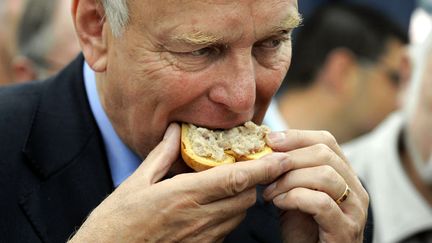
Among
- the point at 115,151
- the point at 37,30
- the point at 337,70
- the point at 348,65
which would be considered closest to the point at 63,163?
the point at 115,151

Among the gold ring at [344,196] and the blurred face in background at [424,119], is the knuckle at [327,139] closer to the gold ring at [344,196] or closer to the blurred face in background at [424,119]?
the gold ring at [344,196]

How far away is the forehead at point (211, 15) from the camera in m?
3.26

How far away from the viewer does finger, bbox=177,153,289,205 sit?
323cm

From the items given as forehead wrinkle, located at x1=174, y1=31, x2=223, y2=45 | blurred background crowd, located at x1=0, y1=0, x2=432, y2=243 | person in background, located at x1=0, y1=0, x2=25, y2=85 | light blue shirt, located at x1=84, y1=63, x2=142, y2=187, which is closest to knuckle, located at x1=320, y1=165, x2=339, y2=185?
forehead wrinkle, located at x1=174, y1=31, x2=223, y2=45

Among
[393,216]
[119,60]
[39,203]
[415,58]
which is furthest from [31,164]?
[415,58]

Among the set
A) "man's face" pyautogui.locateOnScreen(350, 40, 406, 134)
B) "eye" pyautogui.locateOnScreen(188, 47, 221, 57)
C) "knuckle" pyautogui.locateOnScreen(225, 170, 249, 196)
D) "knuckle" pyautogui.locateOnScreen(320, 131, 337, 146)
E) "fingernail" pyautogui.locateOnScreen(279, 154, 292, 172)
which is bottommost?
"man's face" pyautogui.locateOnScreen(350, 40, 406, 134)

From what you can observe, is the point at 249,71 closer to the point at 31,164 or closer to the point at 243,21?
the point at 243,21

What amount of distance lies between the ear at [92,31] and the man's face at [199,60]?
0.06 m

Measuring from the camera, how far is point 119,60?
350 cm

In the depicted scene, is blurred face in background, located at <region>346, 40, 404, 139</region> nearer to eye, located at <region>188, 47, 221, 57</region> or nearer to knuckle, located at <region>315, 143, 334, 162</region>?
knuckle, located at <region>315, 143, 334, 162</region>

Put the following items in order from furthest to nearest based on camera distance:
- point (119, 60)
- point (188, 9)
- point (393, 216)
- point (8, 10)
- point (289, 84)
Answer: point (289, 84) → point (8, 10) → point (393, 216) → point (119, 60) → point (188, 9)

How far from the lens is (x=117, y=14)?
11.3 ft

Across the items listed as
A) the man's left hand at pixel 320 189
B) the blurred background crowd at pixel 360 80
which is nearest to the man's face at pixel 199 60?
the man's left hand at pixel 320 189

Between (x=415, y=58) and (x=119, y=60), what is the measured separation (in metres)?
4.15
